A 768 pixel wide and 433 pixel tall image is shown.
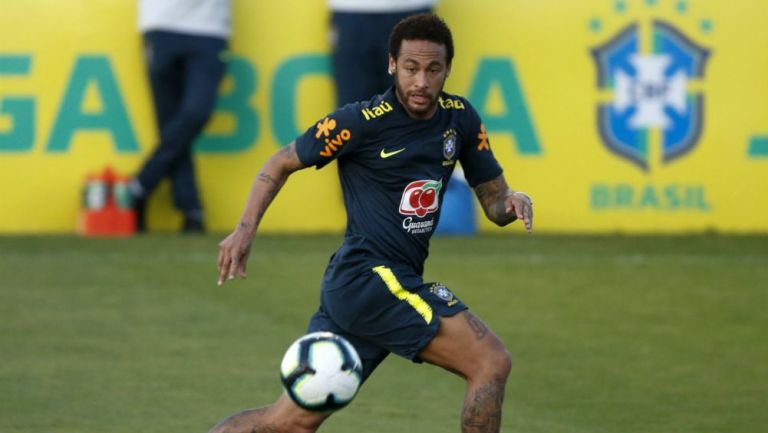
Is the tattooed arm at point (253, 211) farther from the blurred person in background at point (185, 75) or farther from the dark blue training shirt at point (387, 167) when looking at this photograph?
the blurred person in background at point (185, 75)

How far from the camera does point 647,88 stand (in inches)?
593

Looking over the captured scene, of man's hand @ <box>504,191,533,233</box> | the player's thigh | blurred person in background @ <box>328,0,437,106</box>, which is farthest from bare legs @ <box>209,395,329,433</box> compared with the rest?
blurred person in background @ <box>328,0,437,106</box>

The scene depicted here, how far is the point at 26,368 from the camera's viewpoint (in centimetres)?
968

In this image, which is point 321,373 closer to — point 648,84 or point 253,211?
point 253,211

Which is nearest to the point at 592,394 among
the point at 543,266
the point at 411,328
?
the point at 411,328

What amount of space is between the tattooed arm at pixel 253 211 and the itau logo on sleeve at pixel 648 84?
8601 millimetres

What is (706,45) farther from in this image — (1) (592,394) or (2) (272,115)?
(1) (592,394)

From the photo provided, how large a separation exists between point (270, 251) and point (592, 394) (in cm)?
508

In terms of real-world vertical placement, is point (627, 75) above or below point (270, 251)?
above

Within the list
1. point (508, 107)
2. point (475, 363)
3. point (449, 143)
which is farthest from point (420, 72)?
point (508, 107)

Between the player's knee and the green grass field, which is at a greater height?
the player's knee

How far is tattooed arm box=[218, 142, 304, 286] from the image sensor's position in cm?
643

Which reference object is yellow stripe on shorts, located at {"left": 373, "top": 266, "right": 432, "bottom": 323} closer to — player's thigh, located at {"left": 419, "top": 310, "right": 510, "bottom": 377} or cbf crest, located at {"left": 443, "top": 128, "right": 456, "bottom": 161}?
player's thigh, located at {"left": 419, "top": 310, "right": 510, "bottom": 377}

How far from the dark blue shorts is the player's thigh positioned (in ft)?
0.11
